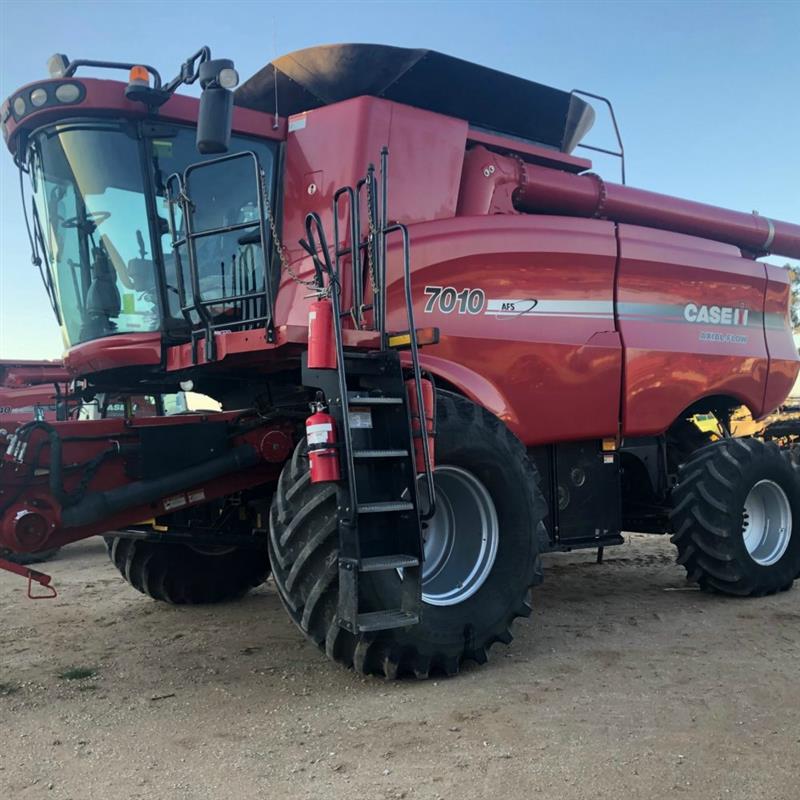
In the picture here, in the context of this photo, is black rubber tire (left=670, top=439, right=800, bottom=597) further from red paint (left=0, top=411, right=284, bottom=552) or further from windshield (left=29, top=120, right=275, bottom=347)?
windshield (left=29, top=120, right=275, bottom=347)

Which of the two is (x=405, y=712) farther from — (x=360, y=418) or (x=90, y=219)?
(x=90, y=219)

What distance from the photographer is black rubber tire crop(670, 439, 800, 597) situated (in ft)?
18.2

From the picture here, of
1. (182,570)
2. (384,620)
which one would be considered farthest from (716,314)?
(182,570)

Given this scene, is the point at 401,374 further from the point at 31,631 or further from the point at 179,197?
the point at 31,631

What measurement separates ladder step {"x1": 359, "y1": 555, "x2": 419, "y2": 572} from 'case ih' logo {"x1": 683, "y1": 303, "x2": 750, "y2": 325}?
129 inches

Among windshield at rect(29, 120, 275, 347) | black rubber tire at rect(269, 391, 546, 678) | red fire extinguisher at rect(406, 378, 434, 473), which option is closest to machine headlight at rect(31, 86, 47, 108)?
windshield at rect(29, 120, 275, 347)

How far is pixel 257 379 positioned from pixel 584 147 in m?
3.13

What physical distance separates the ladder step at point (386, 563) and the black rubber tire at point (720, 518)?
2.78 m

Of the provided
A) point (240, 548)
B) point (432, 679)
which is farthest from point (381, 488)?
point (240, 548)

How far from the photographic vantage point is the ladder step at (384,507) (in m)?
3.51

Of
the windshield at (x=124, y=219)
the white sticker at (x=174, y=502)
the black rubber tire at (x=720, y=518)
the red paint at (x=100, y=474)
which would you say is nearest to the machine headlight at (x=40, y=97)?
the windshield at (x=124, y=219)

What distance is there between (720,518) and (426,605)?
103 inches

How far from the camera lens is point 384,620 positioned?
3492 millimetres

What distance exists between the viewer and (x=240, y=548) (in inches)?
231
